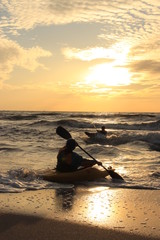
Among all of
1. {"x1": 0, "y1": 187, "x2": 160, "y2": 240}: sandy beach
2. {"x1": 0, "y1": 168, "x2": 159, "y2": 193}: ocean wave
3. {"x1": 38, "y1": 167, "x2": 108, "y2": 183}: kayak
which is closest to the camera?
{"x1": 0, "y1": 187, "x2": 160, "y2": 240}: sandy beach

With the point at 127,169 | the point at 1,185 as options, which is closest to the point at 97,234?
the point at 1,185

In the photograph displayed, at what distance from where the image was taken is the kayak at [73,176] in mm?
8664

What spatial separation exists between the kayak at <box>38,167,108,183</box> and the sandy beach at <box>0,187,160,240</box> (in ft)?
3.03

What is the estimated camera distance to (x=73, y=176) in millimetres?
8758

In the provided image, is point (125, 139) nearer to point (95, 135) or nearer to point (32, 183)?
point (95, 135)

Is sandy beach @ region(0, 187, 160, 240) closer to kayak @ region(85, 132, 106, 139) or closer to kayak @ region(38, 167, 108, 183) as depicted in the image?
kayak @ region(38, 167, 108, 183)

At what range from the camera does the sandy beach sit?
477 cm

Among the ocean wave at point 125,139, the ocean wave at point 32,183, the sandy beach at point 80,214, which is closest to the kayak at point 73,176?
the ocean wave at point 32,183

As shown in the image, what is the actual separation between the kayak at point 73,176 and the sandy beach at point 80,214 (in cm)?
92

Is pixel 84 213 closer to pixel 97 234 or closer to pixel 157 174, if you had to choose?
pixel 97 234

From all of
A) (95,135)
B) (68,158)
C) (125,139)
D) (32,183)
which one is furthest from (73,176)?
(125,139)

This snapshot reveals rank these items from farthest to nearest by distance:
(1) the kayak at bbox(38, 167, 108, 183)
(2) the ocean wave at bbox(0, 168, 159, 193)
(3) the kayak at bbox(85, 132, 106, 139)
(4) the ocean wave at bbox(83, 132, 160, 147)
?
(3) the kayak at bbox(85, 132, 106, 139) → (4) the ocean wave at bbox(83, 132, 160, 147) → (1) the kayak at bbox(38, 167, 108, 183) → (2) the ocean wave at bbox(0, 168, 159, 193)

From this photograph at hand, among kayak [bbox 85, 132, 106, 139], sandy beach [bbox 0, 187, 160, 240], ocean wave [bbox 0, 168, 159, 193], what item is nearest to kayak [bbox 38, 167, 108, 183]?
ocean wave [bbox 0, 168, 159, 193]

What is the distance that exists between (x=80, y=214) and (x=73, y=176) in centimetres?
309
